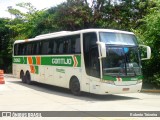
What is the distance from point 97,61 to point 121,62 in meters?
1.11

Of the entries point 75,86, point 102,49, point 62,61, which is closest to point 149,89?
point 75,86

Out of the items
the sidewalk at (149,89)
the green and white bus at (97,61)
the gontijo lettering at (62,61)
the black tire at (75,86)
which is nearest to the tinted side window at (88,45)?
the green and white bus at (97,61)

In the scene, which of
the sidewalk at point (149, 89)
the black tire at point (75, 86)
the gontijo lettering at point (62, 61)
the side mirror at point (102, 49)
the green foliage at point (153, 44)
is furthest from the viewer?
the green foliage at point (153, 44)

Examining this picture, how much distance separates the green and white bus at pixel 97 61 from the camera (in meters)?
14.1

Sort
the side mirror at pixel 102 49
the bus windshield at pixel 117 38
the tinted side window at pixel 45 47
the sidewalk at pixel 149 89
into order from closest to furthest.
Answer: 1. the side mirror at pixel 102 49
2. the bus windshield at pixel 117 38
3. the sidewalk at pixel 149 89
4. the tinted side window at pixel 45 47

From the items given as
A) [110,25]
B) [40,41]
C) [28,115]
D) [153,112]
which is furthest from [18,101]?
[110,25]

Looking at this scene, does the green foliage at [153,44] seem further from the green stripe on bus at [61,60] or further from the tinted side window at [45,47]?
the tinted side window at [45,47]

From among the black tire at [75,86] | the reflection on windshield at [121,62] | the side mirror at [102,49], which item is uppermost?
the side mirror at [102,49]

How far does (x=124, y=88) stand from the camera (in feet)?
47.3

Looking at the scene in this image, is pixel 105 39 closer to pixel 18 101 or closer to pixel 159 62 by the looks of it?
pixel 18 101

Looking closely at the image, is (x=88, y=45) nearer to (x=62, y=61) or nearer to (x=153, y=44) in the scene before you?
(x=62, y=61)

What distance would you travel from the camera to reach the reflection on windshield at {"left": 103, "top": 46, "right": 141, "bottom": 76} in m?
14.2

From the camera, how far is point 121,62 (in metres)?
14.5

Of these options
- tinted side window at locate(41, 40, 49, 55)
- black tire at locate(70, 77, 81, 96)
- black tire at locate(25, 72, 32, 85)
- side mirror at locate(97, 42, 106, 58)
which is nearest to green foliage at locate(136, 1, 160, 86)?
black tire at locate(70, 77, 81, 96)
